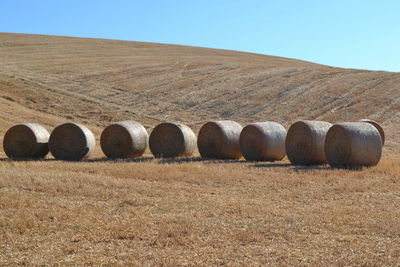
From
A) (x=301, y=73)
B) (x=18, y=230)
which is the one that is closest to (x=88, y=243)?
(x=18, y=230)

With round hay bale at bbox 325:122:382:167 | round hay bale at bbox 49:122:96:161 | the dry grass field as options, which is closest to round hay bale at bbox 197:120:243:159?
the dry grass field

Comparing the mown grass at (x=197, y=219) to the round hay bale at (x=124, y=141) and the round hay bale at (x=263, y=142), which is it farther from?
the round hay bale at (x=124, y=141)

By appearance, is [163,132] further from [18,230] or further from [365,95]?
[365,95]

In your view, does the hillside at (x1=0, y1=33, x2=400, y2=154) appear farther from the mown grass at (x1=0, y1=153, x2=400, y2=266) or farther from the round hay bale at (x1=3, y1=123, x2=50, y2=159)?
the mown grass at (x1=0, y1=153, x2=400, y2=266)

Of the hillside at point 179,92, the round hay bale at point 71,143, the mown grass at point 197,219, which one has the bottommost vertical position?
the mown grass at point 197,219

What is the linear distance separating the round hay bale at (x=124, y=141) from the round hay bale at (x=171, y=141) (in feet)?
1.74

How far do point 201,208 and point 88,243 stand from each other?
2.63 metres

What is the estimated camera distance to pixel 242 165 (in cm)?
1552

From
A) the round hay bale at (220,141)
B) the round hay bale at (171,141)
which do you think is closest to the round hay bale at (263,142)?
the round hay bale at (220,141)

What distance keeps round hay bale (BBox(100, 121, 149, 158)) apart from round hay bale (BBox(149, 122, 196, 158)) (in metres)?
0.53

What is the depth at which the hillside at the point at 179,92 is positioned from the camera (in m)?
32.1

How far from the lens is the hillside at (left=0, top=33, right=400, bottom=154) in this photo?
32.1 meters

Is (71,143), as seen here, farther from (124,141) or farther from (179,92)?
(179,92)

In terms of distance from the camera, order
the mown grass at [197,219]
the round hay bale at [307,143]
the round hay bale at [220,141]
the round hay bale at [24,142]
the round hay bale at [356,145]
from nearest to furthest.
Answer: the mown grass at [197,219] → the round hay bale at [356,145] → the round hay bale at [307,143] → the round hay bale at [24,142] → the round hay bale at [220,141]
